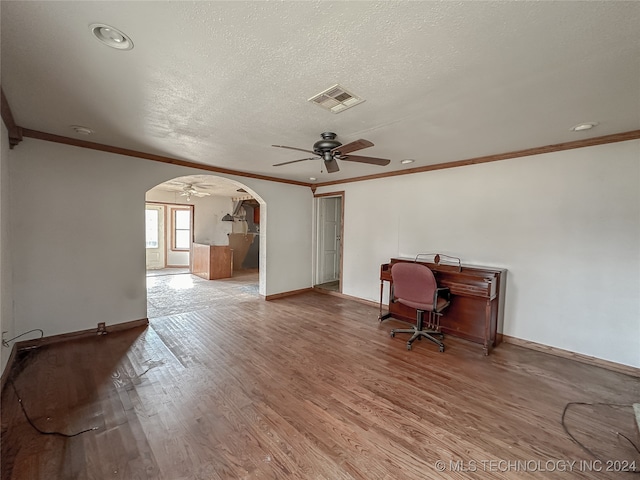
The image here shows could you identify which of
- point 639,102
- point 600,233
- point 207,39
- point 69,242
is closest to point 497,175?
point 600,233

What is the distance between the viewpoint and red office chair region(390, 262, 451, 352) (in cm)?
314

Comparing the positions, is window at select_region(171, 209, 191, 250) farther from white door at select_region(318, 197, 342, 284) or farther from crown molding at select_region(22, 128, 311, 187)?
white door at select_region(318, 197, 342, 284)

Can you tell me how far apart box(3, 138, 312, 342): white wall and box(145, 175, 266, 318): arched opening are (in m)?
2.72

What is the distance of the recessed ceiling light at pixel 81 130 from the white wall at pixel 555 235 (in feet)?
14.4

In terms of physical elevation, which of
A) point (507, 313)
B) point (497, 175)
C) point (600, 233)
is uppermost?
point (497, 175)

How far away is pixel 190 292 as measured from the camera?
5789 mm

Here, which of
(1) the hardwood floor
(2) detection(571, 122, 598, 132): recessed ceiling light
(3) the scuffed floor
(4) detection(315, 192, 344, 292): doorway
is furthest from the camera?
(4) detection(315, 192, 344, 292): doorway

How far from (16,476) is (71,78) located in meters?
2.49

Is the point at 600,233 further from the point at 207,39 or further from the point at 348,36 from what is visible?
the point at 207,39

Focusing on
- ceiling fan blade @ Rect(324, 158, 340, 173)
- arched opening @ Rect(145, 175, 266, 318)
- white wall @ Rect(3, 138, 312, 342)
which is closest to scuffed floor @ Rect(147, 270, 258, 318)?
arched opening @ Rect(145, 175, 266, 318)

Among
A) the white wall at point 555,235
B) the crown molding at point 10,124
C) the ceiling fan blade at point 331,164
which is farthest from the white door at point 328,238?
the crown molding at point 10,124

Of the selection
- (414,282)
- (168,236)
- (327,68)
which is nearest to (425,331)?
(414,282)

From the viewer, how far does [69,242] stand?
3.21 meters

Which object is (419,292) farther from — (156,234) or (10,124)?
(156,234)
